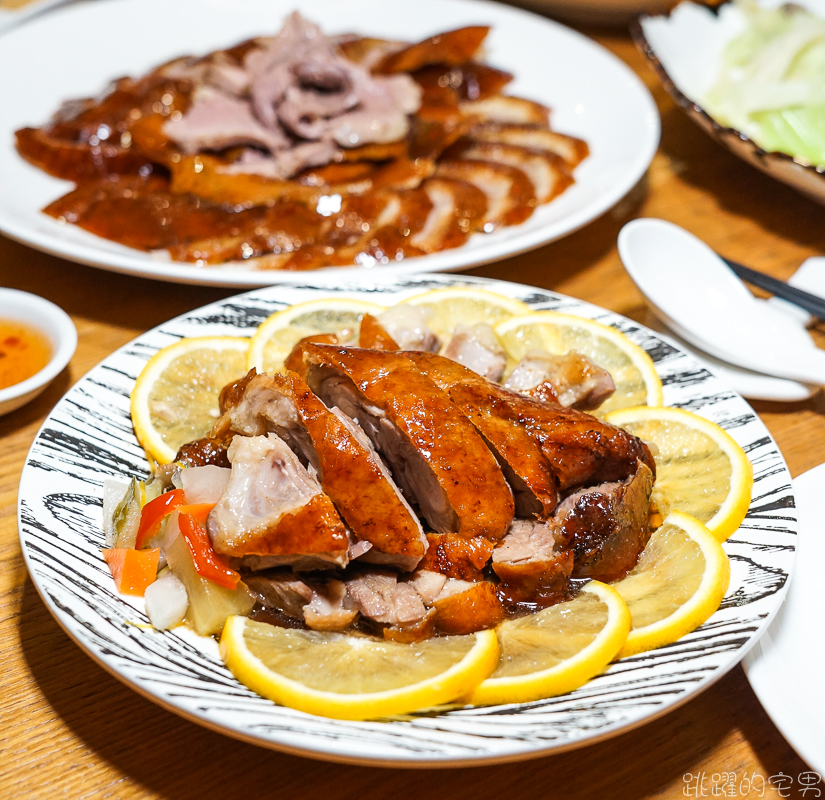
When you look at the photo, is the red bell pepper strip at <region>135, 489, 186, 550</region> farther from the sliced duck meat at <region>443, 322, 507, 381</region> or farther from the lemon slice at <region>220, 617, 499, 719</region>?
the sliced duck meat at <region>443, 322, 507, 381</region>

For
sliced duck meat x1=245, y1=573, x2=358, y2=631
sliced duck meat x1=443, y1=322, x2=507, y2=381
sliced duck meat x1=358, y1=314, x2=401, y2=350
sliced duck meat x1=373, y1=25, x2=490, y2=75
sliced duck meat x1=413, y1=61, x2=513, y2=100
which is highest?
sliced duck meat x1=373, y1=25, x2=490, y2=75

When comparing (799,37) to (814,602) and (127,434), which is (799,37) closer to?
(814,602)

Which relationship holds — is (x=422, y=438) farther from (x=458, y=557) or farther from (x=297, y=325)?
(x=297, y=325)

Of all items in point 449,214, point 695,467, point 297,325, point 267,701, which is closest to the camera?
point 267,701

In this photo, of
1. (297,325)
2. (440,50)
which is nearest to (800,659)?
(297,325)

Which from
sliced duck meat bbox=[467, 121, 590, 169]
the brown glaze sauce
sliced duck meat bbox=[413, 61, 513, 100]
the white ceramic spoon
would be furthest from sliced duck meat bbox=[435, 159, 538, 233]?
sliced duck meat bbox=[413, 61, 513, 100]

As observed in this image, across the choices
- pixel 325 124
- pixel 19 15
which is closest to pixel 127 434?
pixel 325 124
